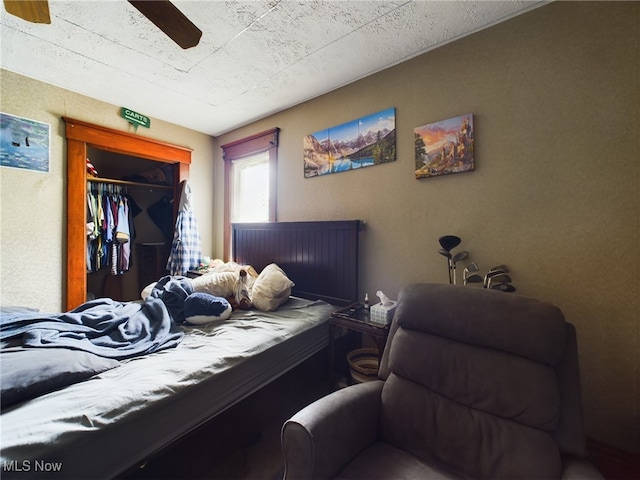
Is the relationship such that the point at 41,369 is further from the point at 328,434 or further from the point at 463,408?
the point at 463,408

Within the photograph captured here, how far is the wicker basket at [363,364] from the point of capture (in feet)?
5.52

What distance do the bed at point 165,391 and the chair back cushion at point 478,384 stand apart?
734 millimetres

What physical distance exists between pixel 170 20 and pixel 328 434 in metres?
1.77

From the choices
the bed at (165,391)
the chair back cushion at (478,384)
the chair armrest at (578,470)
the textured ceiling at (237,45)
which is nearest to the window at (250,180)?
the textured ceiling at (237,45)

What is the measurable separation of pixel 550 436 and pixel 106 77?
12.1ft

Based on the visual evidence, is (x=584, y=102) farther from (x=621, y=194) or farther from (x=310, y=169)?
(x=310, y=169)

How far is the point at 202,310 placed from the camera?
176 centimetres

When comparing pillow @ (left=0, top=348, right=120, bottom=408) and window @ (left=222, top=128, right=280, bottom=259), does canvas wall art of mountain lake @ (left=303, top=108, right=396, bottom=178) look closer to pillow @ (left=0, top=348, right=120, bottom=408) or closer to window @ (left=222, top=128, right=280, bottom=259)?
window @ (left=222, top=128, right=280, bottom=259)

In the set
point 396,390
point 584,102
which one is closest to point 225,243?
point 396,390

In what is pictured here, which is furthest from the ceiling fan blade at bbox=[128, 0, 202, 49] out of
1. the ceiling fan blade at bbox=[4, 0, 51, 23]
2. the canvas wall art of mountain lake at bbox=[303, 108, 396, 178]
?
the canvas wall art of mountain lake at bbox=[303, 108, 396, 178]

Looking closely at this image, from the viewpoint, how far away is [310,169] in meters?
2.54

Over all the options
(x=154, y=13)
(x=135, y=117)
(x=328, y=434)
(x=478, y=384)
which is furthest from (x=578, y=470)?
(x=135, y=117)

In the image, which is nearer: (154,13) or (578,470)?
(578,470)

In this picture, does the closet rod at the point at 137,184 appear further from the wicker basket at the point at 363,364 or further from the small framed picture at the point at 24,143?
the wicker basket at the point at 363,364
